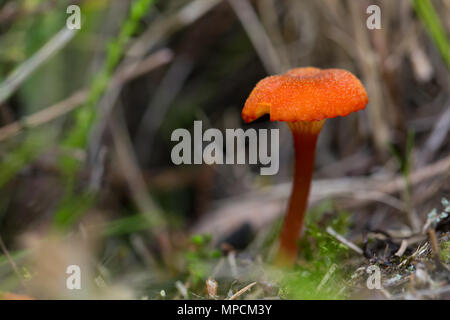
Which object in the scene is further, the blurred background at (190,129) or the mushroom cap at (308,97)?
the blurred background at (190,129)

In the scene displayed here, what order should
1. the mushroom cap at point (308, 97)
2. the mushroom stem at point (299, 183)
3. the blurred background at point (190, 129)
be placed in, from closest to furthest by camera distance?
1. the mushroom cap at point (308, 97)
2. the mushroom stem at point (299, 183)
3. the blurred background at point (190, 129)

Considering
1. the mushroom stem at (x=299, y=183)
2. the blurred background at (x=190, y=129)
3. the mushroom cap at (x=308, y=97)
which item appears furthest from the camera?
the blurred background at (x=190, y=129)

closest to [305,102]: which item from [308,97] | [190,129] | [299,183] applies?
[308,97]

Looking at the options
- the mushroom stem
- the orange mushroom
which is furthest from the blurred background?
the orange mushroom

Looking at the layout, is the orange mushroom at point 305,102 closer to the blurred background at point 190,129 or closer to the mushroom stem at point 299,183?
the mushroom stem at point 299,183

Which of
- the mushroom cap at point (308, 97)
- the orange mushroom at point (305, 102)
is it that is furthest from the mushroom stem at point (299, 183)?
the mushroom cap at point (308, 97)

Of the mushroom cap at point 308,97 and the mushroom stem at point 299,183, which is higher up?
the mushroom cap at point 308,97

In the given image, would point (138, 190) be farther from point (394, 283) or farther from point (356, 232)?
point (394, 283)
